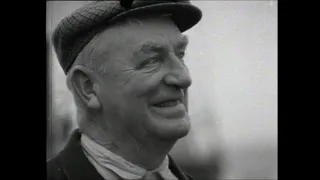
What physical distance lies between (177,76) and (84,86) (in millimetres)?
315

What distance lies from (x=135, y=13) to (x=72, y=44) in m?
0.24

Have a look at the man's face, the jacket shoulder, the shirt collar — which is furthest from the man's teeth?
the jacket shoulder

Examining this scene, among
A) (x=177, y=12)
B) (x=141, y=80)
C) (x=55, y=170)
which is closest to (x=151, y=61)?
(x=141, y=80)

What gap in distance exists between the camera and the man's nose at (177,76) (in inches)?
58.2

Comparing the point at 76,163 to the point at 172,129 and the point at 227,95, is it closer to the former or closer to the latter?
the point at 172,129

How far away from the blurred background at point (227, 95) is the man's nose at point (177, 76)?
8 cm

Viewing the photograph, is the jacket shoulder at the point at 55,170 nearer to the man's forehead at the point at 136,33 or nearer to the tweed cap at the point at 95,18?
the tweed cap at the point at 95,18

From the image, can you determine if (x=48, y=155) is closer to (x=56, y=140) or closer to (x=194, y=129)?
(x=56, y=140)

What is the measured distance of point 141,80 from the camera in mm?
1461

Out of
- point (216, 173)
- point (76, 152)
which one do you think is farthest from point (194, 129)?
point (76, 152)

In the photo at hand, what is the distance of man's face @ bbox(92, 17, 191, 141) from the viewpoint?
1.46 meters

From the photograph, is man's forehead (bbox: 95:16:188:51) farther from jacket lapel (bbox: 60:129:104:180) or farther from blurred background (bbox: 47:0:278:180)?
jacket lapel (bbox: 60:129:104:180)

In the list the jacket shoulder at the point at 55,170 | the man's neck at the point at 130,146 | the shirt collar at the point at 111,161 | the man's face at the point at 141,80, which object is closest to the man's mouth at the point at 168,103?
the man's face at the point at 141,80

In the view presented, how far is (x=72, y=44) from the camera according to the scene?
151cm
